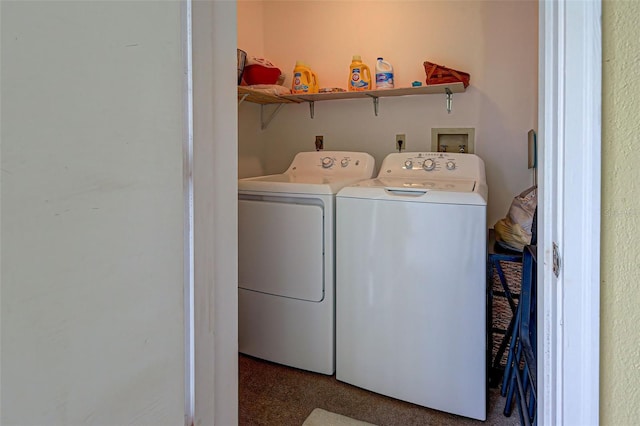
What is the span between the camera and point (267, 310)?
86.1 inches

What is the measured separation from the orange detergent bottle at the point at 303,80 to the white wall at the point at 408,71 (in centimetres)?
14

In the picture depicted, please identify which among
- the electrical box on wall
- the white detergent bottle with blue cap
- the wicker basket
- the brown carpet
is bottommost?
the brown carpet

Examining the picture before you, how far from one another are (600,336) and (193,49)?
839mm

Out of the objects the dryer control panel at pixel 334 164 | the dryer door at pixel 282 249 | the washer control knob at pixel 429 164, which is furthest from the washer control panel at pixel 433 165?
the dryer door at pixel 282 249

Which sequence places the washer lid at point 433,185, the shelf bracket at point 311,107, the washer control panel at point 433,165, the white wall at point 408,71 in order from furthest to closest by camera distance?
the shelf bracket at point 311,107 → the white wall at point 408,71 → the washer control panel at point 433,165 → the washer lid at point 433,185

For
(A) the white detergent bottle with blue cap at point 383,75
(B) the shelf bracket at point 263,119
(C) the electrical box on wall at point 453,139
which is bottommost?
(C) the electrical box on wall at point 453,139

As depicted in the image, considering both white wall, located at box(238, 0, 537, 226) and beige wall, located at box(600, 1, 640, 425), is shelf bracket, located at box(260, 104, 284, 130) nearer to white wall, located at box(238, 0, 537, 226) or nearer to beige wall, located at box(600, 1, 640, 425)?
white wall, located at box(238, 0, 537, 226)

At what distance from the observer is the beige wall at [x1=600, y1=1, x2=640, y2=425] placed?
641 mm

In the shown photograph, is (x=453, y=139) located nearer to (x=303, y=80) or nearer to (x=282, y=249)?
(x=303, y=80)

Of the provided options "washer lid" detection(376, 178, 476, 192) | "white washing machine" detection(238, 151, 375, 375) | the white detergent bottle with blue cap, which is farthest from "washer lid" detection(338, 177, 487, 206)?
the white detergent bottle with blue cap

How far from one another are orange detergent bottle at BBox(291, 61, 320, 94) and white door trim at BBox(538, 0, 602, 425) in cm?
208

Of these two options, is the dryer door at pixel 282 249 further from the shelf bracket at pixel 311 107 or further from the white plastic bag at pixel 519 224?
the shelf bracket at pixel 311 107

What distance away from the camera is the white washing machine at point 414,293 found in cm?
170

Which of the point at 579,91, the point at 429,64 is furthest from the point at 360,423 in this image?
the point at 429,64
